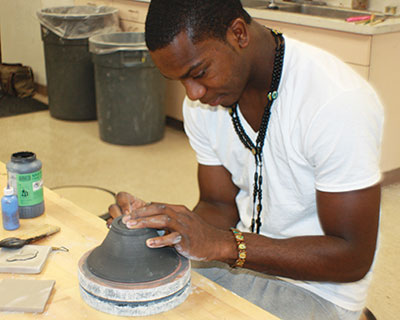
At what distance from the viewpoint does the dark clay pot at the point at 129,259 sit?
1.05 m

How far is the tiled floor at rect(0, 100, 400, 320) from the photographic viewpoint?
2.33 meters

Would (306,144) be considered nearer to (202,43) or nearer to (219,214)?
(202,43)

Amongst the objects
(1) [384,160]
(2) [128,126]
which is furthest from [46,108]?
(1) [384,160]

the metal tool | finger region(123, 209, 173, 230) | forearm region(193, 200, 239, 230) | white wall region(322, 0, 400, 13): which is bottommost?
forearm region(193, 200, 239, 230)

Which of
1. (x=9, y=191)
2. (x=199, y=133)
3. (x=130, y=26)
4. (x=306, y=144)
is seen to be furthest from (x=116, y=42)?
(x=306, y=144)

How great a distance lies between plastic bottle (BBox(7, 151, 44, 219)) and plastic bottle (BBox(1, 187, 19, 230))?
50 millimetres

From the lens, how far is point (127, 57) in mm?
3453

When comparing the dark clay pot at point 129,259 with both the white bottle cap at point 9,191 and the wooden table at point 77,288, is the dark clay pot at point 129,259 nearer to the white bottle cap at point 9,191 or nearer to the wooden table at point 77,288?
the wooden table at point 77,288

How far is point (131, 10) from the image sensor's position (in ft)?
12.6

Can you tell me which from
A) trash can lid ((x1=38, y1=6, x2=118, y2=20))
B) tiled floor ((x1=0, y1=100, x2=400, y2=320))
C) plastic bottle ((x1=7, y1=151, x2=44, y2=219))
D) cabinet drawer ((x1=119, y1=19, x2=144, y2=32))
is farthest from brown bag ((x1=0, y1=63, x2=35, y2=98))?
plastic bottle ((x1=7, y1=151, x2=44, y2=219))

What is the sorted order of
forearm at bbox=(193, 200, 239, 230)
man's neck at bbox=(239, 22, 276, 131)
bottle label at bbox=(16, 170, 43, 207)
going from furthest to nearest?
1. forearm at bbox=(193, 200, 239, 230)
2. bottle label at bbox=(16, 170, 43, 207)
3. man's neck at bbox=(239, 22, 276, 131)

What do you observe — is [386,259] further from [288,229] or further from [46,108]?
[46,108]

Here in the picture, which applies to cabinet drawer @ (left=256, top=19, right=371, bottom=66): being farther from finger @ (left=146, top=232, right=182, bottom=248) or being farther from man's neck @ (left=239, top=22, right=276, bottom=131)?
finger @ (left=146, top=232, right=182, bottom=248)

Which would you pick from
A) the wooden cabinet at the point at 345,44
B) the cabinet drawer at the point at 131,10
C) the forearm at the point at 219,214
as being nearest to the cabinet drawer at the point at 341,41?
the wooden cabinet at the point at 345,44
